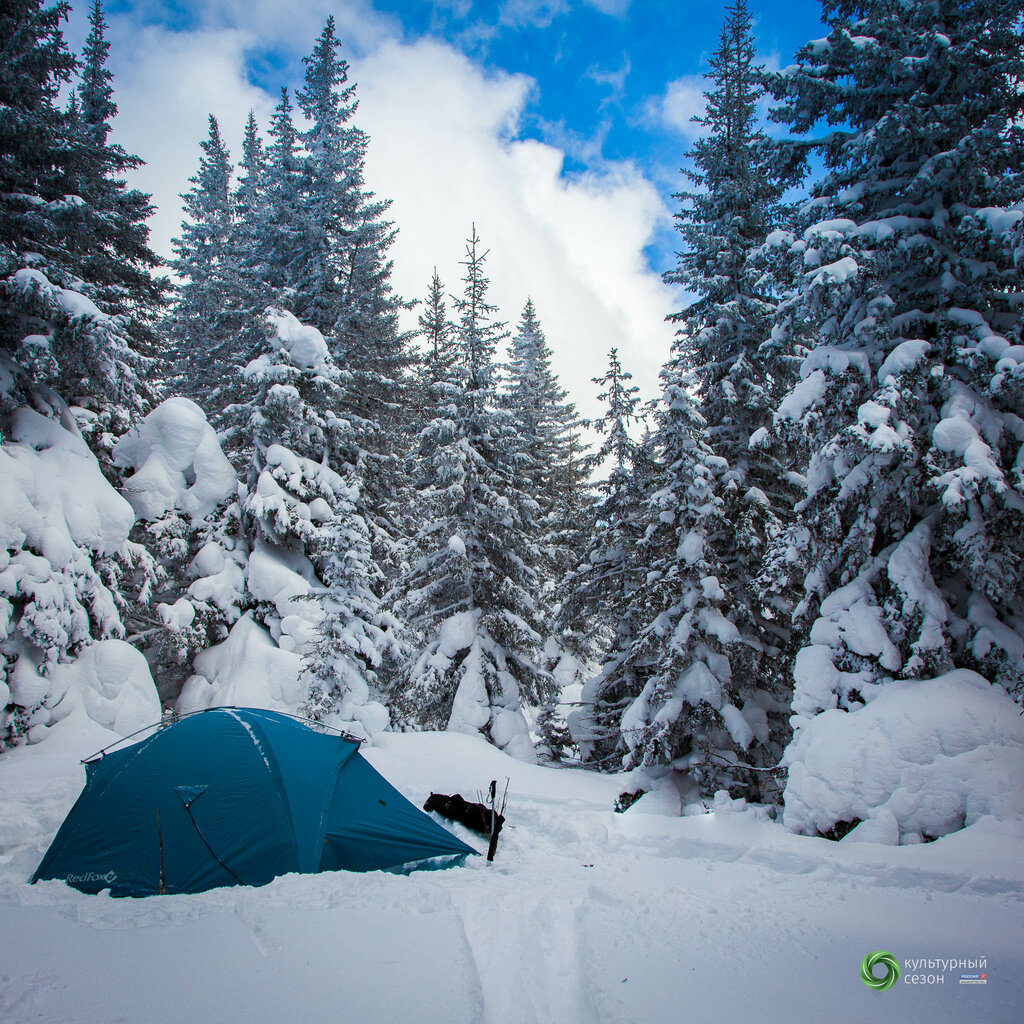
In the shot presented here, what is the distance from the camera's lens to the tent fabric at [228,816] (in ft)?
18.2

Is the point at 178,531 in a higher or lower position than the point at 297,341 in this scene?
lower

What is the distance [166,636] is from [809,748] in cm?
1457

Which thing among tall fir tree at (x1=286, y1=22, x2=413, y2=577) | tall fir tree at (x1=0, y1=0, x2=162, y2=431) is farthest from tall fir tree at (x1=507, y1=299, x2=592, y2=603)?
tall fir tree at (x1=0, y1=0, x2=162, y2=431)

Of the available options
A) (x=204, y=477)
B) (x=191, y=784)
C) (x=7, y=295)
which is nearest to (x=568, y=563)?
(x=204, y=477)

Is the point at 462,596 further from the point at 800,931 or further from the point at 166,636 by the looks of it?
the point at 800,931

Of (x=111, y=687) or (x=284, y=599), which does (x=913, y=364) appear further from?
(x=111, y=687)

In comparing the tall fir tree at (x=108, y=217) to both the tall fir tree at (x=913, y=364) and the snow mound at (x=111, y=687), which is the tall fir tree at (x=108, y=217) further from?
the tall fir tree at (x=913, y=364)

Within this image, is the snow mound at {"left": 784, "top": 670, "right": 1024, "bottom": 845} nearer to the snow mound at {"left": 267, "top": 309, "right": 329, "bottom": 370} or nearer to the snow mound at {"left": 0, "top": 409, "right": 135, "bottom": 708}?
the snow mound at {"left": 0, "top": 409, "right": 135, "bottom": 708}

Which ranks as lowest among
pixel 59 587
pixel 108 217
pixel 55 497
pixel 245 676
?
pixel 245 676

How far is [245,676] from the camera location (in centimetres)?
1433

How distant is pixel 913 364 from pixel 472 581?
11085 millimetres

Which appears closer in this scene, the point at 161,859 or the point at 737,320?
the point at 161,859

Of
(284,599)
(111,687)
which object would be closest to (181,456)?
(284,599)

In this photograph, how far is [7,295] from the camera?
11.6 metres
